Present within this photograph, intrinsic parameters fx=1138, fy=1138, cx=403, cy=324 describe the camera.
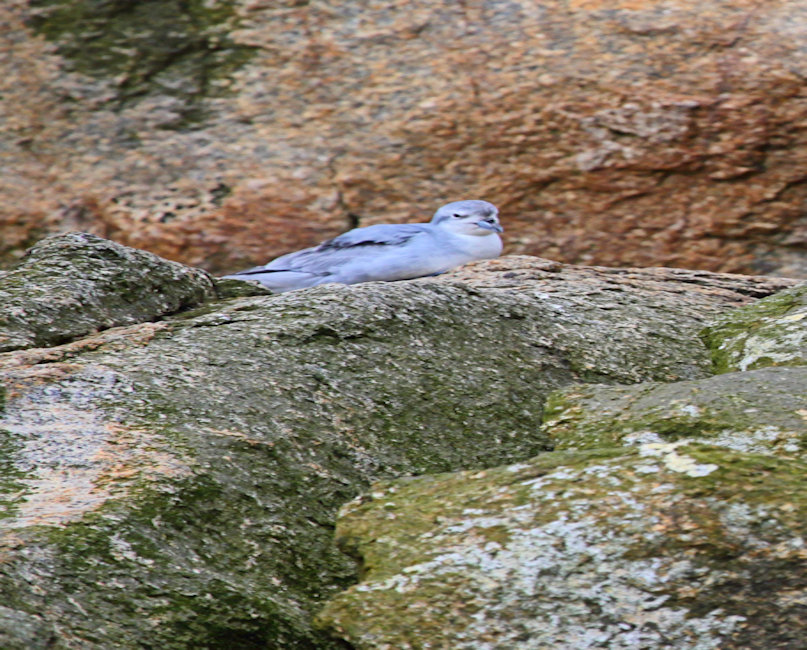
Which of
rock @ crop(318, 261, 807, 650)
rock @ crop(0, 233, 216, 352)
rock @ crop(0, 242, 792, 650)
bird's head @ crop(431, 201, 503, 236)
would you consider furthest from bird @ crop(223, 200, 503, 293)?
rock @ crop(318, 261, 807, 650)

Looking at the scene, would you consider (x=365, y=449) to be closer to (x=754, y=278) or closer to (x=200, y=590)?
(x=200, y=590)

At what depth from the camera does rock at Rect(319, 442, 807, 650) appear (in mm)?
2068

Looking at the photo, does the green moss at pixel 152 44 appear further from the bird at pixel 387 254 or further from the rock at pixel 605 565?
the rock at pixel 605 565

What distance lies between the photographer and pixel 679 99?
6238mm

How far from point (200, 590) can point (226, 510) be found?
0.26 m

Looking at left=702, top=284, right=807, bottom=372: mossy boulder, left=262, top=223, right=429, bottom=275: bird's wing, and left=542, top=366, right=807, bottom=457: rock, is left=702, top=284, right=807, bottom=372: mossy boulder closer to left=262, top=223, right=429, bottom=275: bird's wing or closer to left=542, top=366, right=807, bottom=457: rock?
left=542, top=366, right=807, bottom=457: rock

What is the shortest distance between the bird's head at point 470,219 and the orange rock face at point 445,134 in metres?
0.74

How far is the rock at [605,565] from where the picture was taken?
207 cm

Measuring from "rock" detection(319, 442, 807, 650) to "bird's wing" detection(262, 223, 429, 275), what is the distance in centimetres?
297

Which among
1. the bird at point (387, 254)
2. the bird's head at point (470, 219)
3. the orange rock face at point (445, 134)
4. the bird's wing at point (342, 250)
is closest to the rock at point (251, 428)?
the bird at point (387, 254)

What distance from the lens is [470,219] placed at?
5.63m

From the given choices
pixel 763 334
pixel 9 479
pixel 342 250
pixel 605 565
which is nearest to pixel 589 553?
pixel 605 565

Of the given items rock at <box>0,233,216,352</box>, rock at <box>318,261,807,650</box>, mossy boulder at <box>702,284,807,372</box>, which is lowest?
mossy boulder at <box>702,284,807,372</box>

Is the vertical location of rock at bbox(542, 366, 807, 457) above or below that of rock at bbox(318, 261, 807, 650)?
below
